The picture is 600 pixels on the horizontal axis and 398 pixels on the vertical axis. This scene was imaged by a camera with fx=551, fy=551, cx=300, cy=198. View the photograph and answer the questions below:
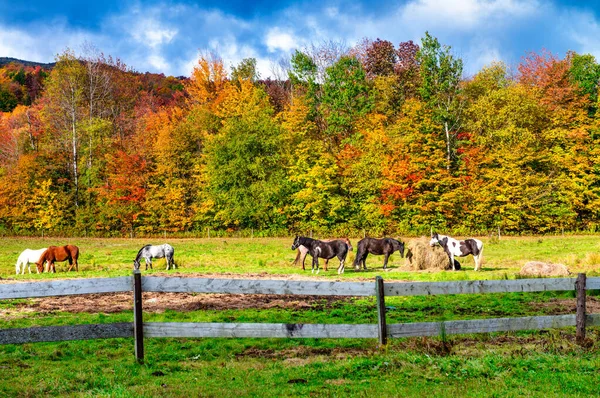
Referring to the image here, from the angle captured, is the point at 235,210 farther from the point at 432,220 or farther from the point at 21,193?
the point at 21,193

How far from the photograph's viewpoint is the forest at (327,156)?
56.1 m

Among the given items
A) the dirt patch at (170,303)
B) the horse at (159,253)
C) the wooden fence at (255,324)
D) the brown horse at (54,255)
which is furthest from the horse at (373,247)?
the wooden fence at (255,324)

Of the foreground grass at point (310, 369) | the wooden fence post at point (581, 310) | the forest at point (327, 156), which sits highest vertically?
the forest at point (327, 156)

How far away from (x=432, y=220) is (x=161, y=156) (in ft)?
103

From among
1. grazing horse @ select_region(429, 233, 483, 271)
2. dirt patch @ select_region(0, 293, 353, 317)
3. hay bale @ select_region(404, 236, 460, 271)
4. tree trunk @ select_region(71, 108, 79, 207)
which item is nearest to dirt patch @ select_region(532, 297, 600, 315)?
dirt patch @ select_region(0, 293, 353, 317)

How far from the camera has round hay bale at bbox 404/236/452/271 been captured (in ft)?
84.1

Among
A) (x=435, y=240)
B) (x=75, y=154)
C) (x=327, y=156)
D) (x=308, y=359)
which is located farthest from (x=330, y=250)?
(x=75, y=154)

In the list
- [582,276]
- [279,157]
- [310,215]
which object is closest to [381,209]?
[310,215]

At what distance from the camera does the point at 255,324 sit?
366 inches

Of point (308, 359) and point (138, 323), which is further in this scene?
point (308, 359)

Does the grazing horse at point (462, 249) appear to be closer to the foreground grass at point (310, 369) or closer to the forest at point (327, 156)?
the foreground grass at point (310, 369)

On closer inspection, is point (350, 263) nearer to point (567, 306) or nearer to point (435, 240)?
point (435, 240)

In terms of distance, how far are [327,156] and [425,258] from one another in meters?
34.6

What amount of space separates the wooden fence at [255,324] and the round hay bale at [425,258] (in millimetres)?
15302
